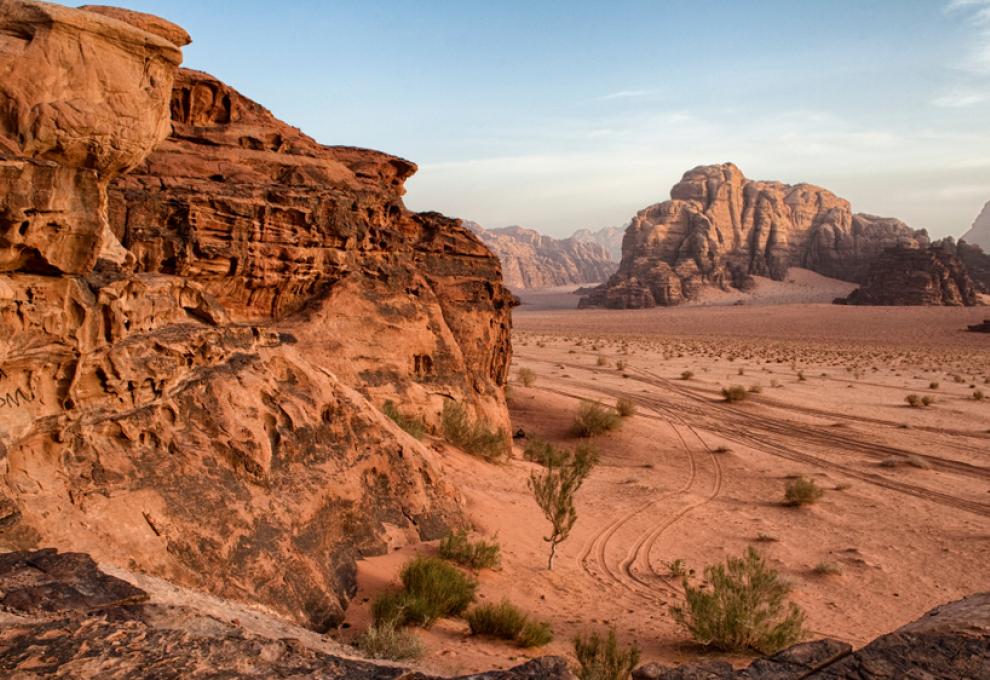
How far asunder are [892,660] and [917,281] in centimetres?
7913

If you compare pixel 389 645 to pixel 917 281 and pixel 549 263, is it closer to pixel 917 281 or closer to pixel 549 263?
pixel 917 281

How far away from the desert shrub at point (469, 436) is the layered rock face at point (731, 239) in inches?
2751

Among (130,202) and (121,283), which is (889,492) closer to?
(121,283)

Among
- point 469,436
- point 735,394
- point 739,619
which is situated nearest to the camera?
point 739,619

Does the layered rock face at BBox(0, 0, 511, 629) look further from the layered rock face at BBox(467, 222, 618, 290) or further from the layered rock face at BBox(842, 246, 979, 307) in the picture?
the layered rock face at BBox(467, 222, 618, 290)

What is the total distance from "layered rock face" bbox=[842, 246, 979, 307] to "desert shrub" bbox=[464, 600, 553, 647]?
247ft

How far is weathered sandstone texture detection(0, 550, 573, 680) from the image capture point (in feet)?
9.92

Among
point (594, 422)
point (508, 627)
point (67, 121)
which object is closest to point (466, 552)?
point (508, 627)

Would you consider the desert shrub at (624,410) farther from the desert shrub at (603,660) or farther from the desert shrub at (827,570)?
the desert shrub at (603,660)

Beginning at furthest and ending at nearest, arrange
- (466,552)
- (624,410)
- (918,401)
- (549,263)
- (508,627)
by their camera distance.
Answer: (549,263) < (918,401) < (624,410) < (466,552) < (508,627)

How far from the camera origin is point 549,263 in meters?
165

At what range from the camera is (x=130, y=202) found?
10.4 m

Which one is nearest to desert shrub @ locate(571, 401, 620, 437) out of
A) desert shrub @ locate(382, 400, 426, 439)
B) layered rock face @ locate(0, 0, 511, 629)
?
desert shrub @ locate(382, 400, 426, 439)

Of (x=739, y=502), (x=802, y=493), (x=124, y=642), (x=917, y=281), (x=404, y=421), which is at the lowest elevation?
(x=739, y=502)
